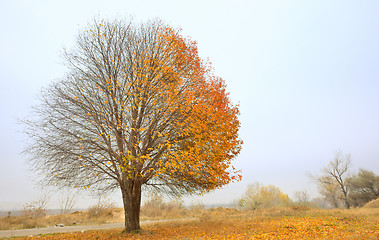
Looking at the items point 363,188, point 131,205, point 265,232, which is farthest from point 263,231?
point 363,188

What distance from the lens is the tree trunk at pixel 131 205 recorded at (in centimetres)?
1277

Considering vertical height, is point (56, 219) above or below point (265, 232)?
above

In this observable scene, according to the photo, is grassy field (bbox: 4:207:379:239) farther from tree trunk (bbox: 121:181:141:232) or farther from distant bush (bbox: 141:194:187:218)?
distant bush (bbox: 141:194:187:218)

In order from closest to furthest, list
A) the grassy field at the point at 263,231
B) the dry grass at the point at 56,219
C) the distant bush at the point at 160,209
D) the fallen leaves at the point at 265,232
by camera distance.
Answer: the fallen leaves at the point at 265,232 → the grassy field at the point at 263,231 → the dry grass at the point at 56,219 → the distant bush at the point at 160,209

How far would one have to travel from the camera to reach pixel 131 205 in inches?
506

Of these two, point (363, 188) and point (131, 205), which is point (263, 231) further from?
point (363, 188)

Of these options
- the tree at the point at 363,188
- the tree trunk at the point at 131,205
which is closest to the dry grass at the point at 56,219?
the tree trunk at the point at 131,205

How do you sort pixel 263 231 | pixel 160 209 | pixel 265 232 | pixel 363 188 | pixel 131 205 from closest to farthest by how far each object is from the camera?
pixel 265 232 → pixel 263 231 → pixel 131 205 → pixel 160 209 → pixel 363 188

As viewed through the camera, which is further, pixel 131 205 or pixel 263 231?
pixel 131 205

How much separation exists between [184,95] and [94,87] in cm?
526

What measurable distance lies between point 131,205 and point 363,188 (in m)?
42.2

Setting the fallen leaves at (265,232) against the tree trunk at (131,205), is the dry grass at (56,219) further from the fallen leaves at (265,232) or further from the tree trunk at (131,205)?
the tree trunk at (131,205)

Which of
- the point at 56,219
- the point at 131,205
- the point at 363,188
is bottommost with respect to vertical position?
the point at 363,188

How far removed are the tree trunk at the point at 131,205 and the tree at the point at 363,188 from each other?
4099cm
